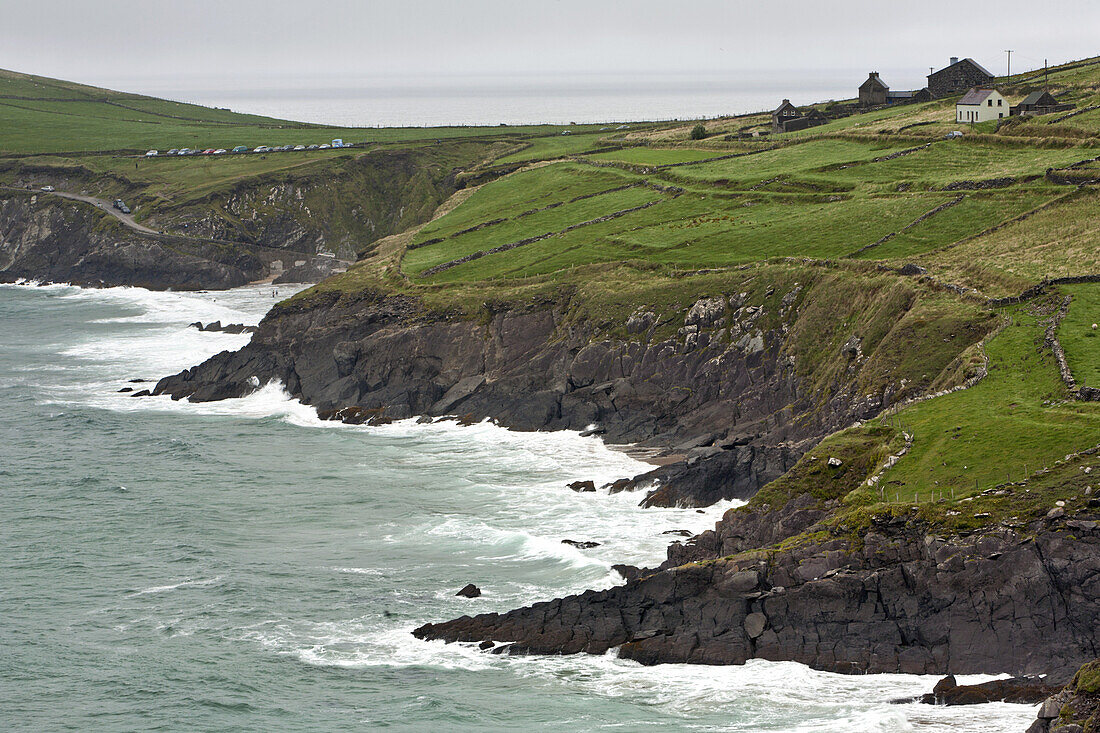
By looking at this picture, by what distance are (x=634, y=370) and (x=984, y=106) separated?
5841cm

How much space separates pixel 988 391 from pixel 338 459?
41788 mm

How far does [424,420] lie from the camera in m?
89.2

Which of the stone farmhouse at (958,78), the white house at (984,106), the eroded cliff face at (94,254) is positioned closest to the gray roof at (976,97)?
the white house at (984,106)

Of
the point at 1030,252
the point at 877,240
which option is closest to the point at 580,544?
the point at 1030,252

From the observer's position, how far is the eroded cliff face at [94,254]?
163375mm

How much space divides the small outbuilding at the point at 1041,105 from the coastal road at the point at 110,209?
111m

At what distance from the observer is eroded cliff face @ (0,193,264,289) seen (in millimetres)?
163375

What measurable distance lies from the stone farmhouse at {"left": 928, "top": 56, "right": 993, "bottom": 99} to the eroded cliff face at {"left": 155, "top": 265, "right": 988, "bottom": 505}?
72115 mm

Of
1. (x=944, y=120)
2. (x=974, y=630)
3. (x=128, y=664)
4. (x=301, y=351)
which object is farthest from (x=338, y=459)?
(x=944, y=120)

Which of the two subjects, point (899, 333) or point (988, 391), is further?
point (899, 333)

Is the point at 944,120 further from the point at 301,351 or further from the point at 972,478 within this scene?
the point at 972,478

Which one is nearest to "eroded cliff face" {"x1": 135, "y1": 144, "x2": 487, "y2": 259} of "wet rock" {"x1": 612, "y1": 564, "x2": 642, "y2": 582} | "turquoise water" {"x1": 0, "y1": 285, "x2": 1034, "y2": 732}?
"turquoise water" {"x1": 0, "y1": 285, "x2": 1034, "y2": 732}

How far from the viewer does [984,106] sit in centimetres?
12275

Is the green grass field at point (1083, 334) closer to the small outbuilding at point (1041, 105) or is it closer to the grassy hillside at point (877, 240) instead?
the grassy hillside at point (877, 240)
